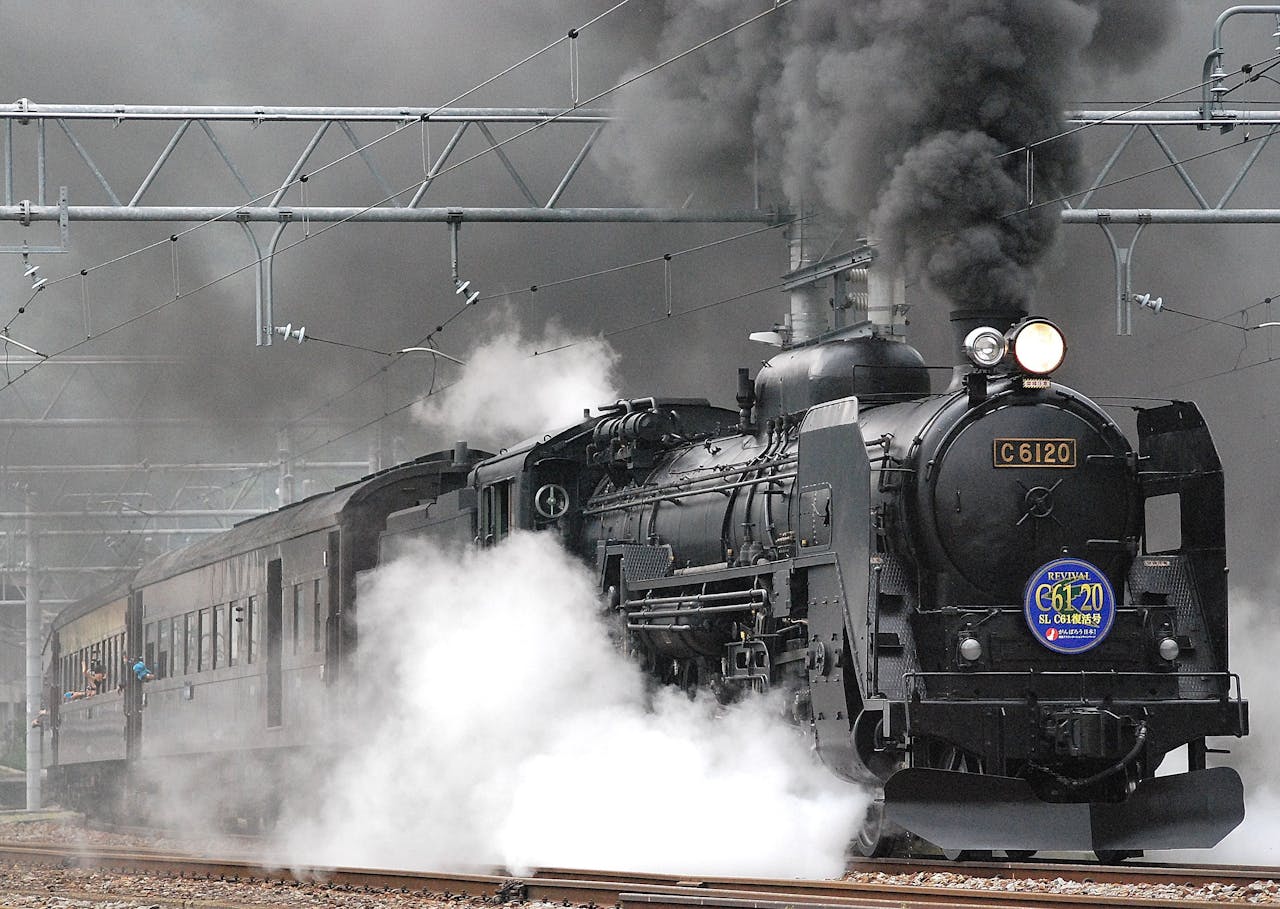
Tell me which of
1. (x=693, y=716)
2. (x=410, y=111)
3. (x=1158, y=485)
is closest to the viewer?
(x=1158, y=485)

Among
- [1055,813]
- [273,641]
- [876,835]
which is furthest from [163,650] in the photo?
[1055,813]

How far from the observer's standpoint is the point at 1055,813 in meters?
9.12

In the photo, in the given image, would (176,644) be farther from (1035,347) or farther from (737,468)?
(1035,347)

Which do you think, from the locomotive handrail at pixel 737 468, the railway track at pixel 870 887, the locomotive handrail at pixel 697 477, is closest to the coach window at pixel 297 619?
the locomotive handrail at pixel 697 477

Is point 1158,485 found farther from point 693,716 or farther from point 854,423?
point 693,716

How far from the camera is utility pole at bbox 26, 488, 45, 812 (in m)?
33.1

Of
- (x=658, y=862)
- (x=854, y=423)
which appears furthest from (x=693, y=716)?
(x=854, y=423)

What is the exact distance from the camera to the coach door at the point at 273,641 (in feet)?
55.1

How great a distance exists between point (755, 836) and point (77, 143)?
9048mm

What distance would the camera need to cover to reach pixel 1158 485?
10.1 m

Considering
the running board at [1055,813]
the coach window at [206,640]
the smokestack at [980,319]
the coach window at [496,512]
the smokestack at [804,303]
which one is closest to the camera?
the running board at [1055,813]

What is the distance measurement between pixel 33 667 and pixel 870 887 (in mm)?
30984

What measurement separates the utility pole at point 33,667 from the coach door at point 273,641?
14.5m

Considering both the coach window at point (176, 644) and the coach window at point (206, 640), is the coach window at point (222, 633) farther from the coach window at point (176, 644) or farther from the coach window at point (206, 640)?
the coach window at point (176, 644)
